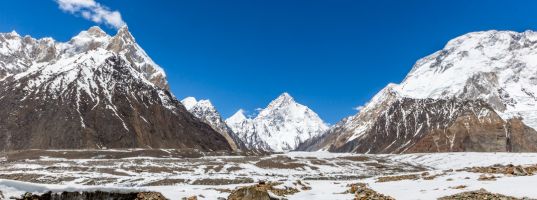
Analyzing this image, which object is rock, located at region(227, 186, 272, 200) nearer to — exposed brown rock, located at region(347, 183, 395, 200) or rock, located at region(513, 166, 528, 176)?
exposed brown rock, located at region(347, 183, 395, 200)

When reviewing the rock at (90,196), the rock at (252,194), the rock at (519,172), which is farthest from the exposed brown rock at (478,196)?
the rock at (90,196)

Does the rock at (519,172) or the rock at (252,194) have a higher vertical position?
the rock at (519,172)

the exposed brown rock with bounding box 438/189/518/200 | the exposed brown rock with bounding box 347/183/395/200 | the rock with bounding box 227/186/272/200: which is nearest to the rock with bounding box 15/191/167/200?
the rock with bounding box 227/186/272/200

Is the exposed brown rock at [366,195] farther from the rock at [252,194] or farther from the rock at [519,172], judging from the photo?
the rock at [519,172]

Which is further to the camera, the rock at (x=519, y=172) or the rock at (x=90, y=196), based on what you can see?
the rock at (x=519, y=172)

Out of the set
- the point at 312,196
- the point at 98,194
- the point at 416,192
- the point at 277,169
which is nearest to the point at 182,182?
the point at 312,196

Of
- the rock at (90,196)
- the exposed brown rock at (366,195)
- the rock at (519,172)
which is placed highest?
the rock at (519,172)

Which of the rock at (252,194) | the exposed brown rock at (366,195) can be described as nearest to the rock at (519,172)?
the exposed brown rock at (366,195)

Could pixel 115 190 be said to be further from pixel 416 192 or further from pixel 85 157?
pixel 85 157

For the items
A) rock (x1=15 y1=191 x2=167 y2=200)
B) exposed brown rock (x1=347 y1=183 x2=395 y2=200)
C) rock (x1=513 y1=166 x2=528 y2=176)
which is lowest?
exposed brown rock (x1=347 y1=183 x2=395 y2=200)

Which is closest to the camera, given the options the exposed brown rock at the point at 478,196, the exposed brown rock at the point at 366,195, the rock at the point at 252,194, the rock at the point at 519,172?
the exposed brown rock at the point at 478,196

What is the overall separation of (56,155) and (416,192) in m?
149

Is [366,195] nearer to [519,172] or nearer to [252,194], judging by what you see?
[252,194]

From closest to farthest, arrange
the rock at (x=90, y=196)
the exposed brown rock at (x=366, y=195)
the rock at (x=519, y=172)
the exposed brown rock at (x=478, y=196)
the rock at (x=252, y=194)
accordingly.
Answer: the rock at (x=90, y=196)
the exposed brown rock at (x=478, y=196)
the rock at (x=252, y=194)
the exposed brown rock at (x=366, y=195)
the rock at (x=519, y=172)
